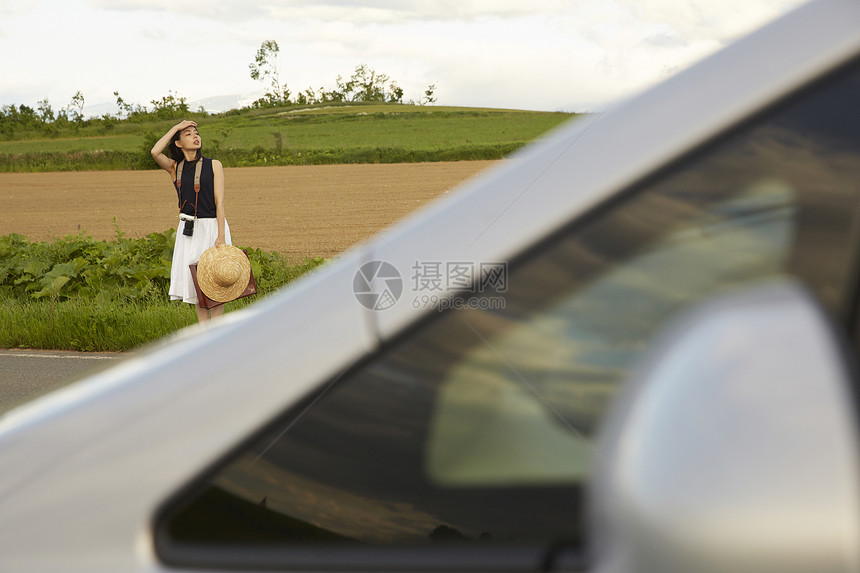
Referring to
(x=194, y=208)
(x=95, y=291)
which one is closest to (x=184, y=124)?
(x=194, y=208)

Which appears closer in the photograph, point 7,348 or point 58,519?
point 58,519

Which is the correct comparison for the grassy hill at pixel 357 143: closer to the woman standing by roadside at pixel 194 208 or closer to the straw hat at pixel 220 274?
the woman standing by roadside at pixel 194 208

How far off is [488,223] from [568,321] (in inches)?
6.3

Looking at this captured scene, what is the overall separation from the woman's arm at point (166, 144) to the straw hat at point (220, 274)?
0.94m

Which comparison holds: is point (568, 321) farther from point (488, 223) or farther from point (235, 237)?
point (235, 237)

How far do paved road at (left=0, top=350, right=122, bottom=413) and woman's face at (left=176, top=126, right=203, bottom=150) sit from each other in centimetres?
182

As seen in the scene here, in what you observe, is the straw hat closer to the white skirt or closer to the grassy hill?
the white skirt

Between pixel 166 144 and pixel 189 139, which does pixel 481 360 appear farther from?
pixel 166 144

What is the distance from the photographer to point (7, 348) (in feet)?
25.2

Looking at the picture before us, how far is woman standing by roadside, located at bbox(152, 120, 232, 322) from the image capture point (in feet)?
20.8

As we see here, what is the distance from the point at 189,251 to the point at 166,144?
3.05 ft

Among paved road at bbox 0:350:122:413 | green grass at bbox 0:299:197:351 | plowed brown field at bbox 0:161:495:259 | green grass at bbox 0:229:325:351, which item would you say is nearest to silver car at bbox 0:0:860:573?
paved road at bbox 0:350:122:413

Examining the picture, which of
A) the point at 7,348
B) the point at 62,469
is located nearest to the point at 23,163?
the point at 7,348

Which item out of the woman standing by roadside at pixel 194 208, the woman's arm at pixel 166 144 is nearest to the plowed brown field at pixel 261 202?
the woman's arm at pixel 166 144
